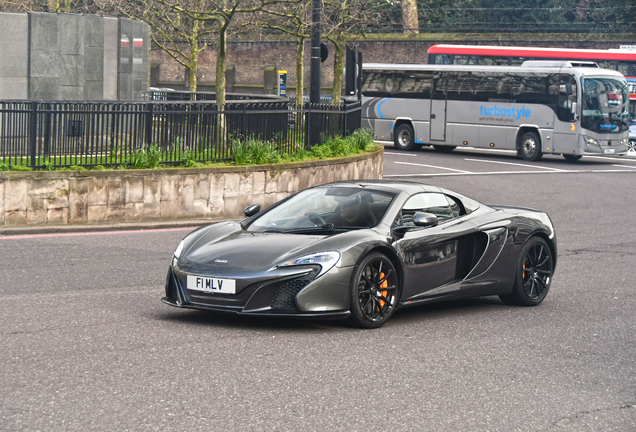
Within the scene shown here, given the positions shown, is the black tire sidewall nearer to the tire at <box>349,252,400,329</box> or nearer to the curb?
the tire at <box>349,252,400,329</box>

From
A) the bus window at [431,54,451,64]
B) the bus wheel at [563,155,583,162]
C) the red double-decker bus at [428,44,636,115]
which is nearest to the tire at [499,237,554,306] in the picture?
the bus wheel at [563,155,583,162]

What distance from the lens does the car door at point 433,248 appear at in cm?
806

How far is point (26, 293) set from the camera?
8.98 m

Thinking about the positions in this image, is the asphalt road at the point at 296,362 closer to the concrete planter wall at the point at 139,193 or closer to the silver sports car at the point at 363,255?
the silver sports car at the point at 363,255

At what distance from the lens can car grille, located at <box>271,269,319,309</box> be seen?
727 cm

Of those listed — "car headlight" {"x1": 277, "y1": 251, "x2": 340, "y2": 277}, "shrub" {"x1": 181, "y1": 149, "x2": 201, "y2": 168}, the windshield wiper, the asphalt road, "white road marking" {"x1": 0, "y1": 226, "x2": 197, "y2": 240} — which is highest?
"shrub" {"x1": 181, "y1": 149, "x2": 201, "y2": 168}

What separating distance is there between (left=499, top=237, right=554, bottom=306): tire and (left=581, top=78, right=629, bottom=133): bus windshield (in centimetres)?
2323

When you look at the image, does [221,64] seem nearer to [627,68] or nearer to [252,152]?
[252,152]

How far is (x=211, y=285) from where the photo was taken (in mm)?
7426

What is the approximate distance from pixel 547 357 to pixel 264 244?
2.30m

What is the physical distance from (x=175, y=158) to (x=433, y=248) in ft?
27.9

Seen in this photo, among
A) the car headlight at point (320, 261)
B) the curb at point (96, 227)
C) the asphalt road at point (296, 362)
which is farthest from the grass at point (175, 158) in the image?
the car headlight at point (320, 261)

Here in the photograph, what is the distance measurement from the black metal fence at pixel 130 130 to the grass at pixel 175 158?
2 centimetres

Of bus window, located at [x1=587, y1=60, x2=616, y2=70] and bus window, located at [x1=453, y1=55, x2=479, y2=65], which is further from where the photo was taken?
bus window, located at [x1=453, y1=55, x2=479, y2=65]
